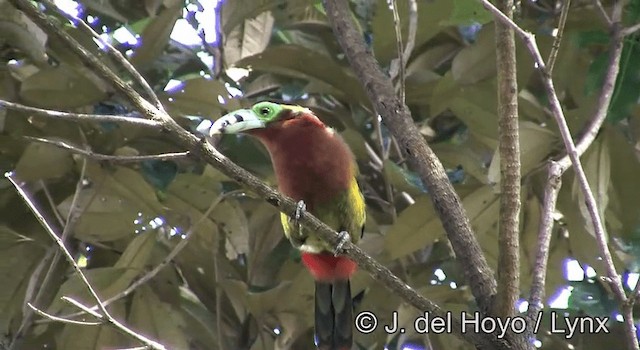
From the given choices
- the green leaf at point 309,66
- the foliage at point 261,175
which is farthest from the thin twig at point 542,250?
the green leaf at point 309,66

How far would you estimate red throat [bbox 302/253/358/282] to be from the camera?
9.14 feet

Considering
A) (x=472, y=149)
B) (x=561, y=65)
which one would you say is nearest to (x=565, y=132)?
(x=561, y=65)

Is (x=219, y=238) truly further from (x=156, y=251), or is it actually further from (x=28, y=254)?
(x=28, y=254)

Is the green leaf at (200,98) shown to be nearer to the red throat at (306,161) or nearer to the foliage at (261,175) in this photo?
the foliage at (261,175)

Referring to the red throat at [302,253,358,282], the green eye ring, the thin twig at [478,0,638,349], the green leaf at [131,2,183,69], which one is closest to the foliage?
the green leaf at [131,2,183,69]

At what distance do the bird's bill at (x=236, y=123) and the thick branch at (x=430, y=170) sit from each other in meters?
0.33

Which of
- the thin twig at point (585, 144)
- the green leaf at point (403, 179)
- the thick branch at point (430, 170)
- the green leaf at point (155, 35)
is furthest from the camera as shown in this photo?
the green leaf at point (155, 35)

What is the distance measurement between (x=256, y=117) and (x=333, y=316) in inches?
26.4

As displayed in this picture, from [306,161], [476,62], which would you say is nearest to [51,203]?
[306,161]

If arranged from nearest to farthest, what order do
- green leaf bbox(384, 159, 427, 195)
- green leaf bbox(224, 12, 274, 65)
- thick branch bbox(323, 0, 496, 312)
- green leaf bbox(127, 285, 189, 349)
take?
thick branch bbox(323, 0, 496, 312)
green leaf bbox(384, 159, 427, 195)
green leaf bbox(127, 285, 189, 349)
green leaf bbox(224, 12, 274, 65)

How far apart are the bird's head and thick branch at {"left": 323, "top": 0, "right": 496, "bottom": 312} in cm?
29

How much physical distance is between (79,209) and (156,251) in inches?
13.4

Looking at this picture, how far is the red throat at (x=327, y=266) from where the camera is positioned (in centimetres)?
279

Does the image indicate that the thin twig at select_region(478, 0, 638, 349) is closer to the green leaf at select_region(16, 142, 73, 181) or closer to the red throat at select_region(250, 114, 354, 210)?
the red throat at select_region(250, 114, 354, 210)
